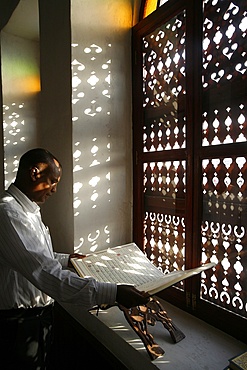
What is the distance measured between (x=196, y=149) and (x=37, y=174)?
64 cm

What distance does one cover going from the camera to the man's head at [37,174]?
108 cm

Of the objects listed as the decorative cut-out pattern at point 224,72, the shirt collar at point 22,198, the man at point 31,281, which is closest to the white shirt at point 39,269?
the man at point 31,281

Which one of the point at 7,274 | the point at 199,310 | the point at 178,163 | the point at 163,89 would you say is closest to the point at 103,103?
the point at 163,89

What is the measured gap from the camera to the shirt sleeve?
90cm

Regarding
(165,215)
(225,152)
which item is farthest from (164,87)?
(165,215)

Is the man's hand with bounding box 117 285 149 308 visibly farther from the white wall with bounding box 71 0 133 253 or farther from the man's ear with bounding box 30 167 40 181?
the white wall with bounding box 71 0 133 253

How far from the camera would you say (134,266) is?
3.95 feet

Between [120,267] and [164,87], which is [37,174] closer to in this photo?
[120,267]

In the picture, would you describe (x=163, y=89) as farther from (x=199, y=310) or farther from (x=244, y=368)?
(x=244, y=368)

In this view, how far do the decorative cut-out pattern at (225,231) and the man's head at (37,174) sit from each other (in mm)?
611

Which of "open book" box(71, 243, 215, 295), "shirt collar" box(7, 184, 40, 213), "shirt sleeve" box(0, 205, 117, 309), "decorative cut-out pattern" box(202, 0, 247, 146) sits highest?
"decorative cut-out pattern" box(202, 0, 247, 146)

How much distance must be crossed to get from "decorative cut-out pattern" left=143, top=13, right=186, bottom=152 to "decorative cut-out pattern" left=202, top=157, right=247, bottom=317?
10.1 inches

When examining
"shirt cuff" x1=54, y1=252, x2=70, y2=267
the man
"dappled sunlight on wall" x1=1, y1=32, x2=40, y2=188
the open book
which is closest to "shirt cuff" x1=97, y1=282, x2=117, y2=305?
the man

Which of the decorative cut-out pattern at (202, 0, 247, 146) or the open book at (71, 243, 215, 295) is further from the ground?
the decorative cut-out pattern at (202, 0, 247, 146)
